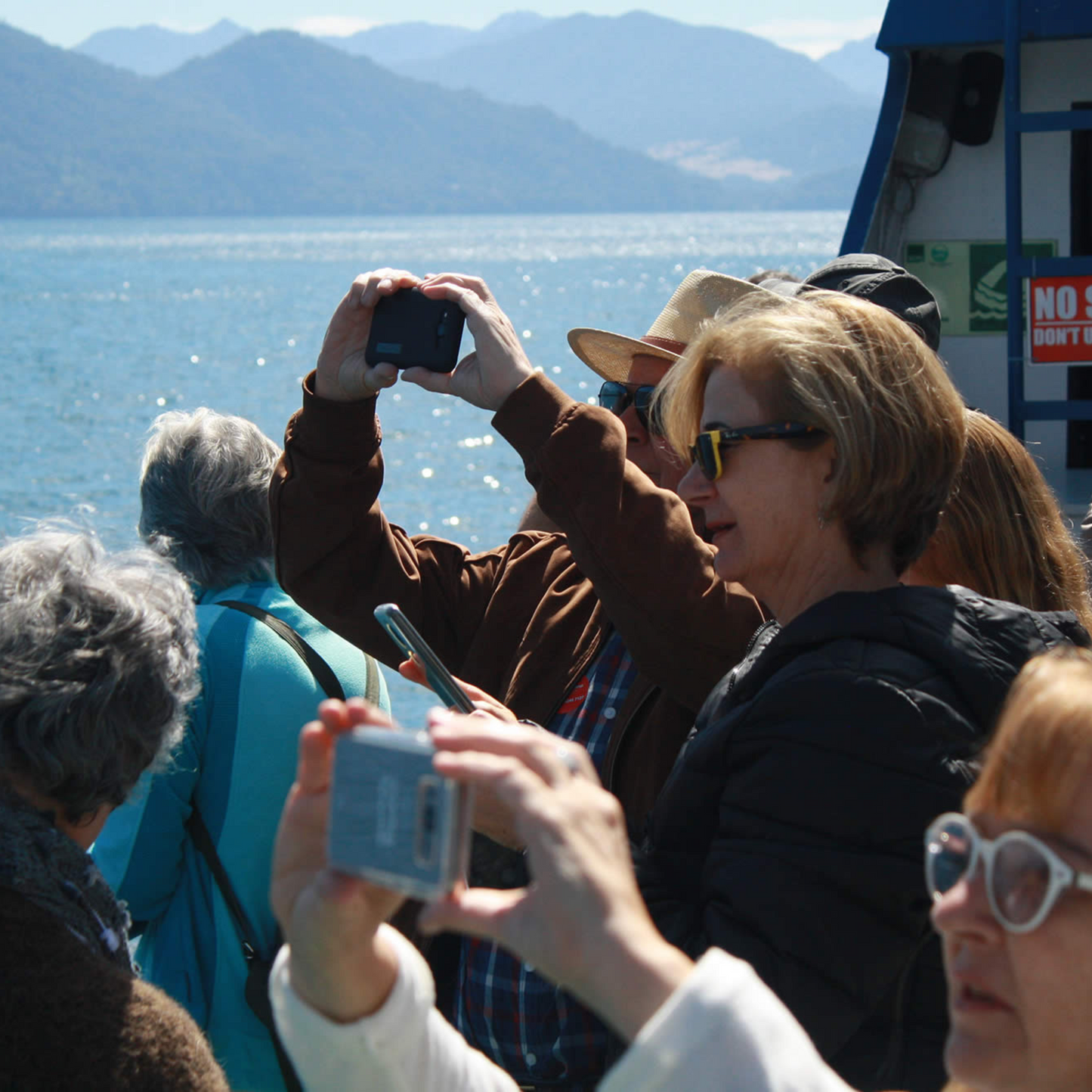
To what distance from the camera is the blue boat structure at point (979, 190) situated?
5230mm

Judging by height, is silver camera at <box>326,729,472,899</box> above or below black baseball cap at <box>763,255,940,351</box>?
below

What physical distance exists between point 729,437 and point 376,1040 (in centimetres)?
102

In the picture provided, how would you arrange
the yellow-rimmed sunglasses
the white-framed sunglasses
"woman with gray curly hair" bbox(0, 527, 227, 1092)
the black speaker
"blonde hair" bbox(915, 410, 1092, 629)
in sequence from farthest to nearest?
the black speaker → "blonde hair" bbox(915, 410, 1092, 629) → the yellow-rimmed sunglasses → "woman with gray curly hair" bbox(0, 527, 227, 1092) → the white-framed sunglasses

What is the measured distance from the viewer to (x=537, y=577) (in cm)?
259

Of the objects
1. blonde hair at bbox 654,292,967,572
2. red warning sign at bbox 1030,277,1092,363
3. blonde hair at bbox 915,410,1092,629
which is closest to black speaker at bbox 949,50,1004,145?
red warning sign at bbox 1030,277,1092,363

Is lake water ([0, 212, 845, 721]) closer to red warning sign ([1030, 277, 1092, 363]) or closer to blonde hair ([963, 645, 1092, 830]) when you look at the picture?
blonde hair ([963, 645, 1092, 830])

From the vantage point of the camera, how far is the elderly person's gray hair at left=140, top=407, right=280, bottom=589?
114 inches

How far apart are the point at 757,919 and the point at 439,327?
47.1 inches

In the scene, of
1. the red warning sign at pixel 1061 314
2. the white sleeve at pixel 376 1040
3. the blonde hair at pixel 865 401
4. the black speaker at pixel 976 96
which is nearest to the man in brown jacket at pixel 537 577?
the blonde hair at pixel 865 401

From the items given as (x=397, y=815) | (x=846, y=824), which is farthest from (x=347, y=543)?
(x=397, y=815)

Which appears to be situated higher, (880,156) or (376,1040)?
(880,156)

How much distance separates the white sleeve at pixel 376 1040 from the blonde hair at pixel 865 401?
94 centimetres

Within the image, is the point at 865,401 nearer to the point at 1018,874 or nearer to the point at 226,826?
the point at 1018,874

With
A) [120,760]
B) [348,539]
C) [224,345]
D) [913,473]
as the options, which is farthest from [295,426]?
[224,345]
